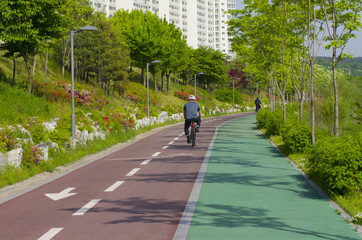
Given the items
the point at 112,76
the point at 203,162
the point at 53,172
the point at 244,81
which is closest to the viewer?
the point at 53,172

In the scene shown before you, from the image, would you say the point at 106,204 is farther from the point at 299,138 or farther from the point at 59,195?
the point at 299,138

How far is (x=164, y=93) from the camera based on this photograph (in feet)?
205

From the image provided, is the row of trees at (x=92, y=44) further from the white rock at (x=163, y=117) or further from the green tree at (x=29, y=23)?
the white rock at (x=163, y=117)

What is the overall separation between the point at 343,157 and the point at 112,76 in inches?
1386

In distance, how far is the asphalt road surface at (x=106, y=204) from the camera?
613 centimetres

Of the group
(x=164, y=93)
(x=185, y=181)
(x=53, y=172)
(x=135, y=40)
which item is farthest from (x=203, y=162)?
(x=164, y=93)

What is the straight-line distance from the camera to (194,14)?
506 feet

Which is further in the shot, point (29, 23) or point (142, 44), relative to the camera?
point (142, 44)

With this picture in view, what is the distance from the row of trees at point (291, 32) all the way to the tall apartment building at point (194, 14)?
3845 inches

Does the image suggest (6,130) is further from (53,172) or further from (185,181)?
(185,181)

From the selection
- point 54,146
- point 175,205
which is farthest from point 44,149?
point 175,205

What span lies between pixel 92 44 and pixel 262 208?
3472cm

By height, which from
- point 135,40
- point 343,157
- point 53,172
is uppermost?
point 135,40

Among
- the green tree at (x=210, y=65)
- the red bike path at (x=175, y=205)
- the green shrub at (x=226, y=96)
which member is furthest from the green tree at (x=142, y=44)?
the red bike path at (x=175, y=205)
